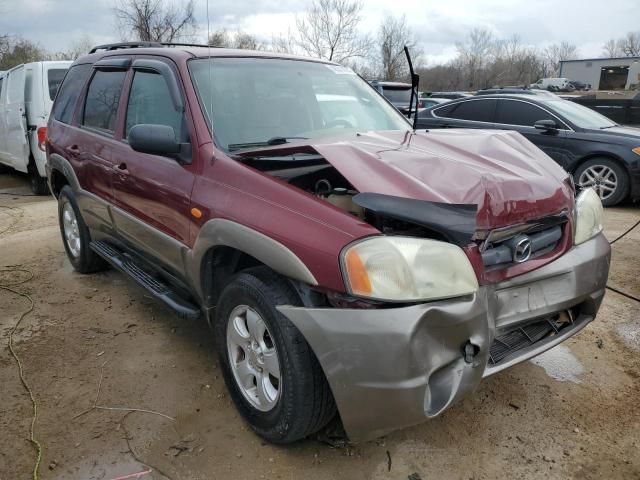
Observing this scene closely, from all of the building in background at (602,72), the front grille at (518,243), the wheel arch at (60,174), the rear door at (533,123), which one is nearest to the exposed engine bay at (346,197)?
the front grille at (518,243)

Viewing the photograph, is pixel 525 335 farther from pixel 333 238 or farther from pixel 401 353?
pixel 333 238

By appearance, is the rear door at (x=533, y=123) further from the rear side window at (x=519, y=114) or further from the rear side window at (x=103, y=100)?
the rear side window at (x=103, y=100)

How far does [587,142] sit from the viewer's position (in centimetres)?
725

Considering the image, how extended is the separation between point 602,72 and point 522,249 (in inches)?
2972


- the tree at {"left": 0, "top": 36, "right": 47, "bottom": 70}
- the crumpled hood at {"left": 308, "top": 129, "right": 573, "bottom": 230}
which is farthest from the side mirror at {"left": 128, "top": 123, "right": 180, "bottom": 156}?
the tree at {"left": 0, "top": 36, "right": 47, "bottom": 70}

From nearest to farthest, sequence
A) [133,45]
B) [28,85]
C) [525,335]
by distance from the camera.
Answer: [525,335] < [133,45] < [28,85]

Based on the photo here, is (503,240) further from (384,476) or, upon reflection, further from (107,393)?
(107,393)

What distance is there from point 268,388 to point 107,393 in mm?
1065

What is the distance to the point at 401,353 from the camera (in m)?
1.79

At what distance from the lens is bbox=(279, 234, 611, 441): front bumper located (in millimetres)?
1811

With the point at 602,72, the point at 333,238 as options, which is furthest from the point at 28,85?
the point at 602,72

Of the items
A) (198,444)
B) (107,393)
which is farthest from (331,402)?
(107,393)

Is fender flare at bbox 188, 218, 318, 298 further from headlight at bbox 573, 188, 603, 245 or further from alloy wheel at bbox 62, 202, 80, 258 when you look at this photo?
alloy wheel at bbox 62, 202, 80, 258

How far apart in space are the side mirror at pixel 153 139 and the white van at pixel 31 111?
572 cm
